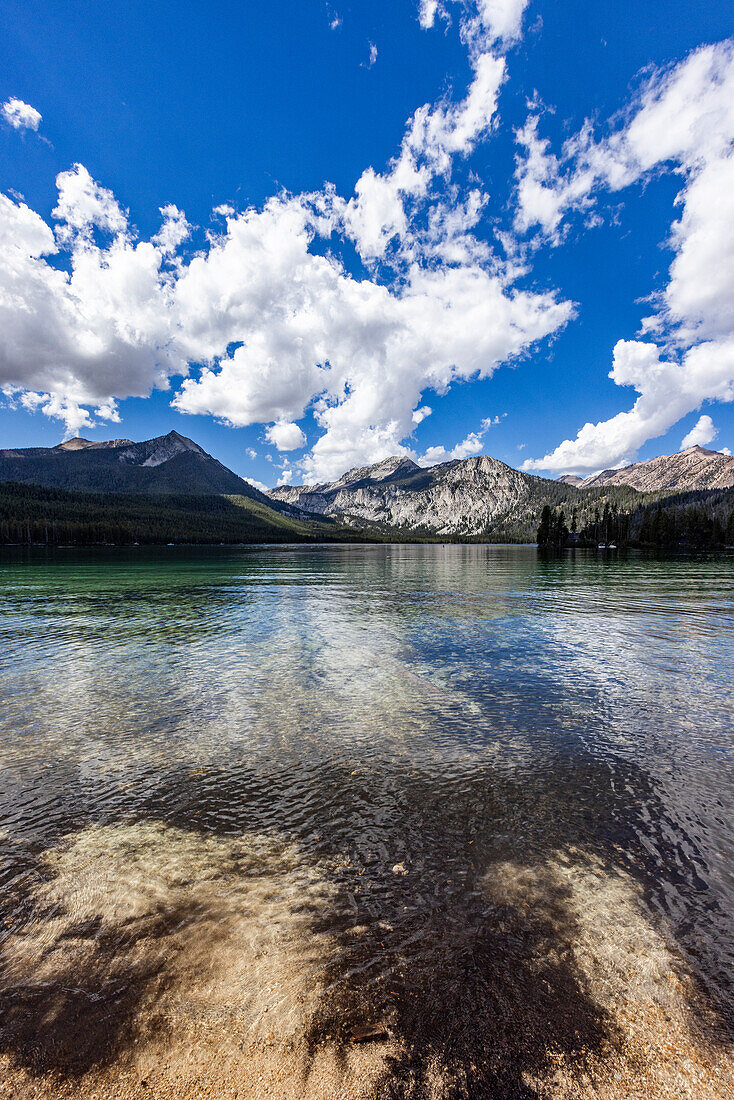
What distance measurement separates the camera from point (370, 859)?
34.3ft

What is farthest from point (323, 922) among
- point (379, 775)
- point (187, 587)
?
point (187, 587)

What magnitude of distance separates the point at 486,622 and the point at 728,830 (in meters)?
29.7

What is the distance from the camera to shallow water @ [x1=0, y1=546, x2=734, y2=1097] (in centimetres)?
665

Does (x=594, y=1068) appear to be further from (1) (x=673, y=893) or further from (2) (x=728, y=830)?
(2) (x=728, y=830)

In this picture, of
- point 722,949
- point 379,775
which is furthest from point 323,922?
point 722,949

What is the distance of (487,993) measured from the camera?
6.99m

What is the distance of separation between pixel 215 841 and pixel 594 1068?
28.0ft

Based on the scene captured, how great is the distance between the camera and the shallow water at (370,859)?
6.65m

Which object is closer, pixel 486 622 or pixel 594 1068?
pixel 594 1068

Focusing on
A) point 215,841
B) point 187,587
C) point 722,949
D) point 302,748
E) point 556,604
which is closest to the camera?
point 722,949

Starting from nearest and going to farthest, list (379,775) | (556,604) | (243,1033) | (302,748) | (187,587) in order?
1. (243,1033)
2. (379,775)
3. (302,748)
4. (556,604)
5. (187,587)

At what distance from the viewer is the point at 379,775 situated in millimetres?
14414

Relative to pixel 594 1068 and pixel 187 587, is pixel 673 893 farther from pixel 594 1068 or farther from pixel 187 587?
pixel 187 587

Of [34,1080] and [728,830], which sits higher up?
[34,1080]
